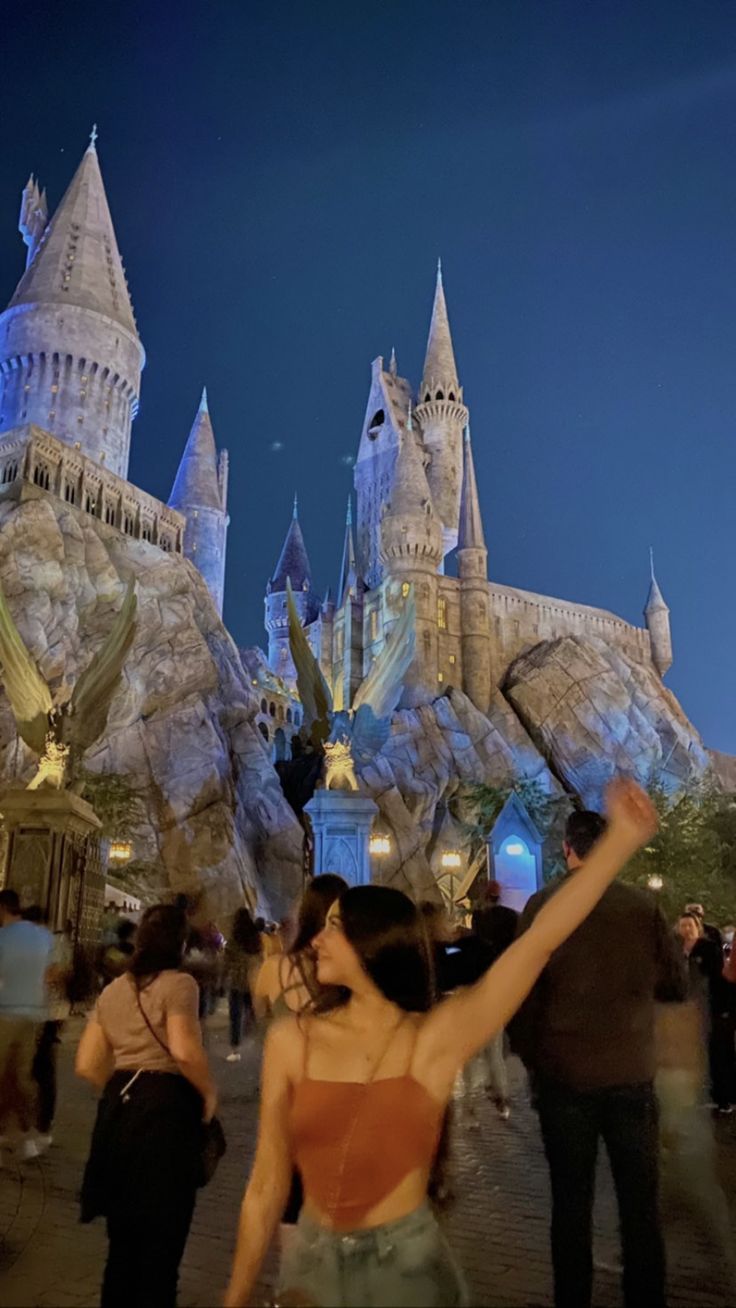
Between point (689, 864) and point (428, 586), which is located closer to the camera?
point (689, 864)

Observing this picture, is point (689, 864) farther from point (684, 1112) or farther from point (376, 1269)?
point (376, 1269)

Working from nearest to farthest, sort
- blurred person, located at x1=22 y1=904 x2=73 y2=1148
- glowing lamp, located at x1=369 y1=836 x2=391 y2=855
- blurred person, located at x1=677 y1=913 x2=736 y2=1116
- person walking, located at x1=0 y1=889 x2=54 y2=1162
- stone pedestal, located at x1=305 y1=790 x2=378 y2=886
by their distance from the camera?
person walking, located at x1=0 y1=889 x2=54 y2=1162 → blurred person, located at x1=22 y1=904 x2=73 y2=1148 → blurred person, located at x1=677 y1=913 x2=736 y2=1116 → stone pedestal, located at x1=305 y1=790 x2=378 y2=886 → glowing lamp, located at x1=369 y1=836 x2=391 y2=855

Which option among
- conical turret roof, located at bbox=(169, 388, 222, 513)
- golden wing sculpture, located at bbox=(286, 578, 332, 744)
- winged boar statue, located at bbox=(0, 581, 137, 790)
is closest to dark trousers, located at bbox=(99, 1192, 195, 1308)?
winged boar statue, located at bbox=(0, 581, 137, 790)

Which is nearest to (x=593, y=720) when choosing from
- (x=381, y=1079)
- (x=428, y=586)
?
(x=428, y=586)

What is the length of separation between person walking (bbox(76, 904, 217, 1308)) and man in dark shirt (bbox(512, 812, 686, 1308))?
4.16 feet

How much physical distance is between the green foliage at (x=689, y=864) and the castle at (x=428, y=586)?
2054 centimetres

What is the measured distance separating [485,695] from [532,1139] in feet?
171

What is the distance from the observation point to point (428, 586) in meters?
59.9

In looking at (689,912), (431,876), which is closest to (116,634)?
(689,912)

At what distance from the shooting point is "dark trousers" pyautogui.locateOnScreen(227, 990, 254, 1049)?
1032 cm

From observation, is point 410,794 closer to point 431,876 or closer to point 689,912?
point 431,876

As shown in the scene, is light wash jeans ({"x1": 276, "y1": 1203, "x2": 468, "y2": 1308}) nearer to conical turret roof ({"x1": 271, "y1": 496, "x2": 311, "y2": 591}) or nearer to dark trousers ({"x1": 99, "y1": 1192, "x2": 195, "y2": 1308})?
dark trousers ({"x1": 99, "y1": 1192, "x2": 195, "y2": 1308})

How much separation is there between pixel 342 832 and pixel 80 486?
114ft

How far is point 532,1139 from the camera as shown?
272 inches
